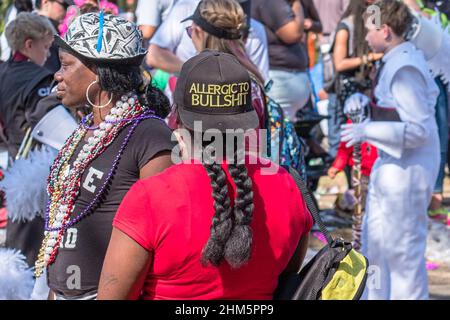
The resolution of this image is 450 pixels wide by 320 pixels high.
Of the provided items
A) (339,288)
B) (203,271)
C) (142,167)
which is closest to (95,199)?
(142,167)

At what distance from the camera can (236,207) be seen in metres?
2.70

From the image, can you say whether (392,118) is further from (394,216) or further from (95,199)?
(95,199)

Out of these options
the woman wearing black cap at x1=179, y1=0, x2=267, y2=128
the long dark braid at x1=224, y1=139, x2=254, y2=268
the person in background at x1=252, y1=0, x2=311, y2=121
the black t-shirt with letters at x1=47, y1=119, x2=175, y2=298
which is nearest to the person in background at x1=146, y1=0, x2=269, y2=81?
the person in background at x1=252, y1=0, x2=311, y2=121

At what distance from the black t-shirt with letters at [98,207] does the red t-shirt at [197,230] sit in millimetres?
612

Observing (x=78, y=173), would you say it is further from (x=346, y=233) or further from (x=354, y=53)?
(x=354, y=53)

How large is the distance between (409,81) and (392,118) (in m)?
0.26

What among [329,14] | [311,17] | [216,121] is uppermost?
[216,121]

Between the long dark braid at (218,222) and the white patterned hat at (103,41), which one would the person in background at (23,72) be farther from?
the long dark braid at (218,222)

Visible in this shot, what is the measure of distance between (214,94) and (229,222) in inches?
15.4

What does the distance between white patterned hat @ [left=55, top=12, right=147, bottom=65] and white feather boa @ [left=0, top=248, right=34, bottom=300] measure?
1310 millimetres

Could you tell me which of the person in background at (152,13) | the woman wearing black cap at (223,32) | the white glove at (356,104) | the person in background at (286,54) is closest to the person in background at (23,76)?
the person in background at (152,13)

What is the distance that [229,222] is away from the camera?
2662mm

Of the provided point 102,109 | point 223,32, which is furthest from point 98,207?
point 223,32

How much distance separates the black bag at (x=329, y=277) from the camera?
281 cm
